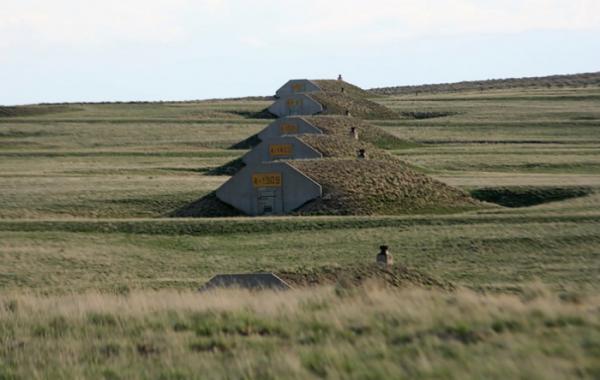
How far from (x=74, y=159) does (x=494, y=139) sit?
23.2m

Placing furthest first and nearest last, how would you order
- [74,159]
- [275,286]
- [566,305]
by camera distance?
[74,159], [275,286], [566,305]

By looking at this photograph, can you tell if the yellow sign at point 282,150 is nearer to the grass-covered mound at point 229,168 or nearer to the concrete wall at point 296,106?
the grass-covered mound at point 229,168

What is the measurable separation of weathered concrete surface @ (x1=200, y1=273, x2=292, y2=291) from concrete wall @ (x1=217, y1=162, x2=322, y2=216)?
1755 cm

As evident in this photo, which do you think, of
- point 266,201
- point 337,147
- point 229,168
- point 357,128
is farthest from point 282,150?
point 357,128

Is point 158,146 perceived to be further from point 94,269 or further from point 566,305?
point 566,305

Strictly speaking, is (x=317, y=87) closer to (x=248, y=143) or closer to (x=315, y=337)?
(x=248, y=143)

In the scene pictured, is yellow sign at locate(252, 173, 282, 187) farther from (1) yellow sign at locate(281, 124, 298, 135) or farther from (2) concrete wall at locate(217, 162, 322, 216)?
(1) yellow sign at locate(281, 124, 298, 135)

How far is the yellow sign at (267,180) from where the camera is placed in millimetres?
37753

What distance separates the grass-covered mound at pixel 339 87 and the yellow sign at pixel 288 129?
32.5 m

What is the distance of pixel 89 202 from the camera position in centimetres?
3966

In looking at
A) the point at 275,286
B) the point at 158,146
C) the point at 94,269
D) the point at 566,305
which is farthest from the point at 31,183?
the point at 566,305

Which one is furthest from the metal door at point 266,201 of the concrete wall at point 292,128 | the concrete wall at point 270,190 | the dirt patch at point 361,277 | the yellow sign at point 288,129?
the yellow sign at point 288,129

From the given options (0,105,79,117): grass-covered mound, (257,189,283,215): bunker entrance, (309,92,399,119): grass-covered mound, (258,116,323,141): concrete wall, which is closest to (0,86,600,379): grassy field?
(258,116,323,141): concrete wall

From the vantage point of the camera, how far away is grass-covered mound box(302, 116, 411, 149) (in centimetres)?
5609
